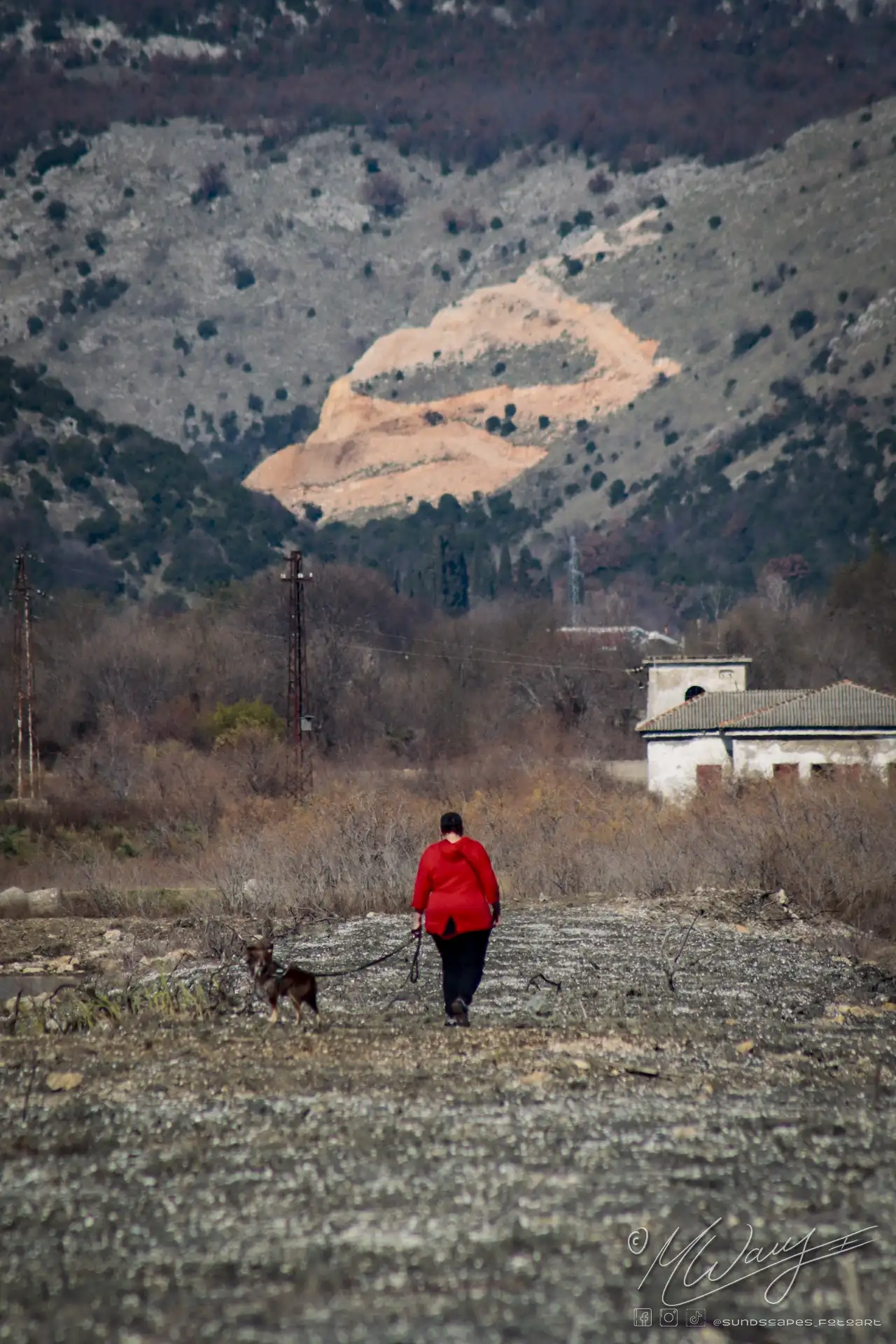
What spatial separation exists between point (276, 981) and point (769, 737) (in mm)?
34526

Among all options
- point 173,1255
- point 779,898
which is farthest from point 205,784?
point 173,1255

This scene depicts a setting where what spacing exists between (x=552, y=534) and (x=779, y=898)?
157 meters

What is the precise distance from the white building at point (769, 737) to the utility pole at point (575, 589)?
55112 millimetres

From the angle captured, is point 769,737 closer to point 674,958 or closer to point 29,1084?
point 674,958

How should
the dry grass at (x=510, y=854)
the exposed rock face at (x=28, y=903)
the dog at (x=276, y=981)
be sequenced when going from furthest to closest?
the exposed rock face at (x=28, y=903)
the dry grass at (x=510, y=854)
the dog at (x=276, y=981)

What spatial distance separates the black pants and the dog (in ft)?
3.71

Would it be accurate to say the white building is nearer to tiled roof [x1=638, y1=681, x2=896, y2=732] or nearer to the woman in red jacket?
tiled roof [x1=638, y1=681, x2=896, y2=732]

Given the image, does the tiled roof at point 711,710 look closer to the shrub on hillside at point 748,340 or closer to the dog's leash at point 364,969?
the dog's leash at point 364,969

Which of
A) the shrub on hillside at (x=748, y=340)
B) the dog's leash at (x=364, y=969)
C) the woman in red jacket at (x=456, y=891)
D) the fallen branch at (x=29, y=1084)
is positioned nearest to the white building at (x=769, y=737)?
the dog's leash at (x=364, y=969)

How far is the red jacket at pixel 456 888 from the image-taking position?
44.8 feet

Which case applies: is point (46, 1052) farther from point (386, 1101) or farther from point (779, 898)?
point (779, 898)

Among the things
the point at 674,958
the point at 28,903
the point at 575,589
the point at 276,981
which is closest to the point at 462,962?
the point at 276,981

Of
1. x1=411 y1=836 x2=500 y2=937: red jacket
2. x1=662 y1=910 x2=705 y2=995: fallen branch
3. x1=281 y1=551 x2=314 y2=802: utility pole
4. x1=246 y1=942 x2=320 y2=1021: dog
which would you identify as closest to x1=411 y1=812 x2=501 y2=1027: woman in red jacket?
x1=411 y1=836 x2=500 y2=937: red jacket

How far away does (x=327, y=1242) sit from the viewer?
27.4 ft
